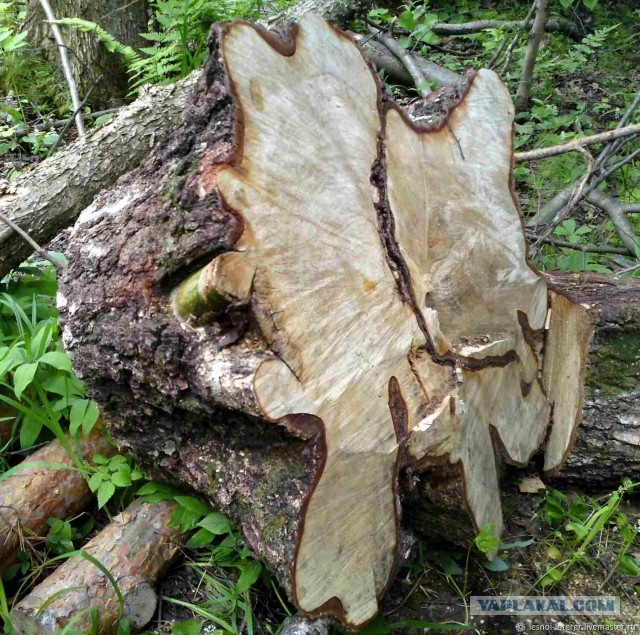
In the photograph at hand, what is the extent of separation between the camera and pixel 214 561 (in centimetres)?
169

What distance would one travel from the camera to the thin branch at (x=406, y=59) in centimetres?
368

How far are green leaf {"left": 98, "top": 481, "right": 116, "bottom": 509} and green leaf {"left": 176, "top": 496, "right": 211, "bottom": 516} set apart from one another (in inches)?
7.5

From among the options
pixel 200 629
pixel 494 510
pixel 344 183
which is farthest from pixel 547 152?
pixel 200 629

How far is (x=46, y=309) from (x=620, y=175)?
3.23m

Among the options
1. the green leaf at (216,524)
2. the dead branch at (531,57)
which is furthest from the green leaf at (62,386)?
the dead branch at (531,57)

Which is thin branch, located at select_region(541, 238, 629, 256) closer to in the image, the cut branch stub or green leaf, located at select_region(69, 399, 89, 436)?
the cut branch stub

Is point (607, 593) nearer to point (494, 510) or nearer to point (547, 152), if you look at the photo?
point (494, 510)

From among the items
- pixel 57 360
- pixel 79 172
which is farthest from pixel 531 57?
pixel 57 360

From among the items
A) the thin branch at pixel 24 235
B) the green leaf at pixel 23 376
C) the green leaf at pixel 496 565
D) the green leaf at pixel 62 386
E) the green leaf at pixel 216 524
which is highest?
the thin branch at pixel 24 235

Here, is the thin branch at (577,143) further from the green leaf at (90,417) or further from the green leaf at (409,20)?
the green leaf at (409,20)

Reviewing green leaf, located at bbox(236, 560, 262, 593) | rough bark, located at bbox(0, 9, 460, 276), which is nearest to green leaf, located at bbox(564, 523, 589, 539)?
green leaf, located at bbox(236, 560, 262, 593)

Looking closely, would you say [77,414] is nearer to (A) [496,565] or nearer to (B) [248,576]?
(B) [248,576]

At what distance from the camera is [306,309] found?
1309 millimetres

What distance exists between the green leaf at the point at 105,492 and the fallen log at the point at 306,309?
14 centimetres
